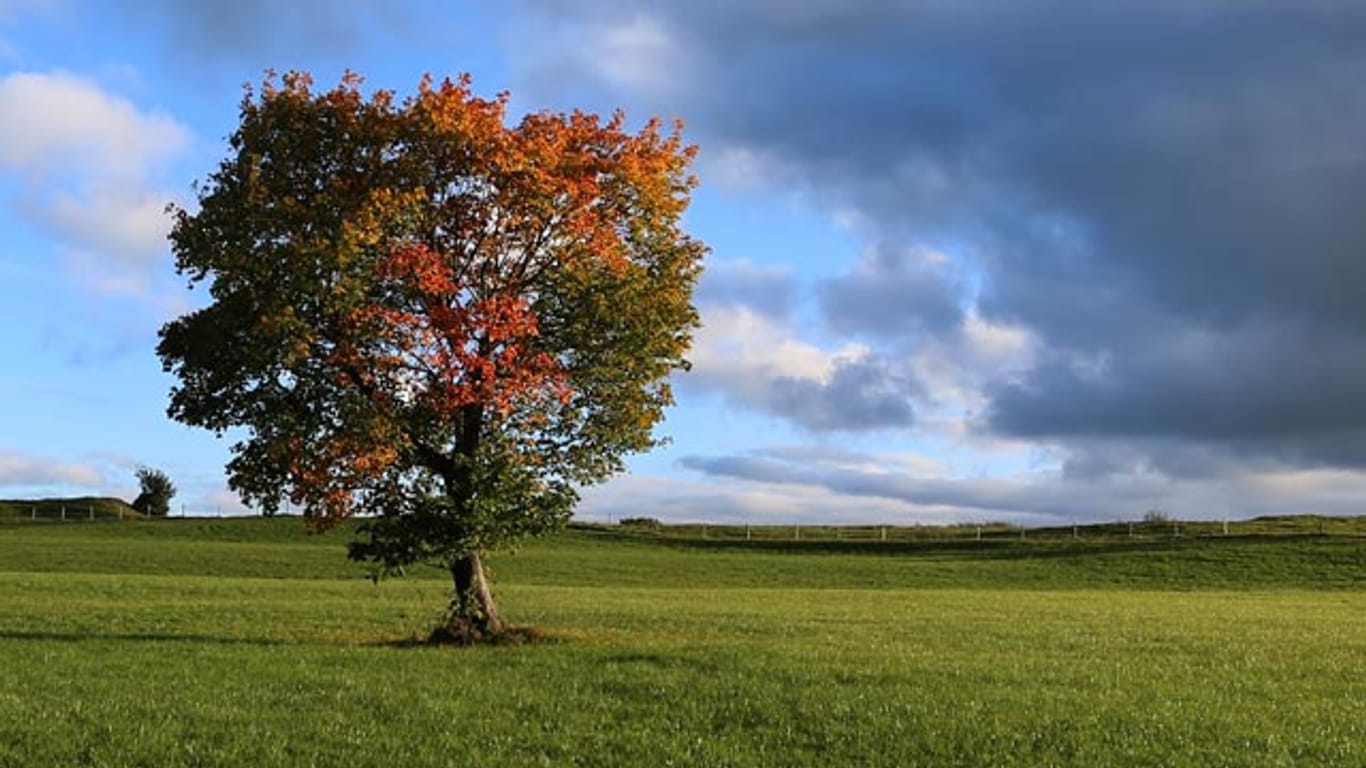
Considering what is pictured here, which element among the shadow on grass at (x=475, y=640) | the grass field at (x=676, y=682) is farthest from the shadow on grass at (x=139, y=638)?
the shadow on grass at (x=475, y=640)

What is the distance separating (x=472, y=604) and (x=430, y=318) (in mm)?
6507

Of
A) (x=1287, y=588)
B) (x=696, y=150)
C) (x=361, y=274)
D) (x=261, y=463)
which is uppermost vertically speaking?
(x=696, y=150)

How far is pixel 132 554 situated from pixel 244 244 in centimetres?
5661

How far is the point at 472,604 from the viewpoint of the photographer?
1110 inches

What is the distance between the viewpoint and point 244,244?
85.7ft

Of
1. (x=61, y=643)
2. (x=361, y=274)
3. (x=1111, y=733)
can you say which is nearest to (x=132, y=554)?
(x=61, y=643)

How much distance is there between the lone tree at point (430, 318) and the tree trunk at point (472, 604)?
0.05 m

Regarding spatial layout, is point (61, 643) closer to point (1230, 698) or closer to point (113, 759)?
point (113, 759)

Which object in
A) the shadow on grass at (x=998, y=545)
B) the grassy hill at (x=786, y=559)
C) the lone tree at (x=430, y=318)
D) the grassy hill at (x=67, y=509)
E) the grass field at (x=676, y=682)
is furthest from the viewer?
the grassy hill at (x=67, y=509)

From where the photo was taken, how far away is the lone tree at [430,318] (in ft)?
85.8

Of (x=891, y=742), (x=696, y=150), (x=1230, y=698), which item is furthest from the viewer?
(x=696, y=150)

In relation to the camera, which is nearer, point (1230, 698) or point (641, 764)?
point (641, 764)

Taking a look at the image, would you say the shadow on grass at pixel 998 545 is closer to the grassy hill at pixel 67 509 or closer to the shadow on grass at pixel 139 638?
the grassy hill at pixel 67 509

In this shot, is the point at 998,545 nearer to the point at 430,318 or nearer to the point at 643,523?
the point at 643,523
